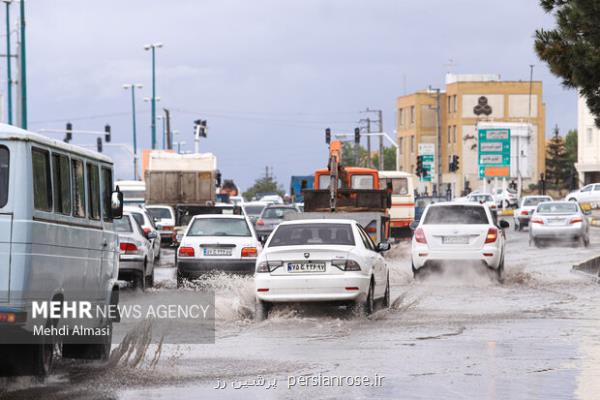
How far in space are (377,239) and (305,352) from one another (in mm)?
19075

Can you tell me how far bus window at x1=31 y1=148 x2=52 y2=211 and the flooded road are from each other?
1.49 meters

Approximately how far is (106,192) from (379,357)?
10.3 feet

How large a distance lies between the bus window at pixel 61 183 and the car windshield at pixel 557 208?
35.9 metres

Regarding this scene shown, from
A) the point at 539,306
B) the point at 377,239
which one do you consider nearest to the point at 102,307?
the point at 539,306

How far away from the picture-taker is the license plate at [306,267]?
60.3ft

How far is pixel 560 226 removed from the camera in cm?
4603

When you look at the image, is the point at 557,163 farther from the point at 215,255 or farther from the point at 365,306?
the point at 365,306

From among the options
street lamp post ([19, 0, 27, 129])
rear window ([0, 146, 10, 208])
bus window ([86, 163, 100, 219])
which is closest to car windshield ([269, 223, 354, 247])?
bus window ([86, 163, 100, 219])

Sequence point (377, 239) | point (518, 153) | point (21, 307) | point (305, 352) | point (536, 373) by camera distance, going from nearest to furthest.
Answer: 1. point (21, 307)
2. point (536, 373)
3. point (305, 352)
4. point (377, 239)
5. point (518, 153)

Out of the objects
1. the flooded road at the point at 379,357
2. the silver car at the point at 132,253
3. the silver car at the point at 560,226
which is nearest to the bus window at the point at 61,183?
the flooded road at the point at 379,357

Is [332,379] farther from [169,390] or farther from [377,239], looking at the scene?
[377,239]

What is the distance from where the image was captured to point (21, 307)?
34.6 ft

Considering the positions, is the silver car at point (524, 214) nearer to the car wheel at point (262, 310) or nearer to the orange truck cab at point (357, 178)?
the orange truck cab at point (357, 178)

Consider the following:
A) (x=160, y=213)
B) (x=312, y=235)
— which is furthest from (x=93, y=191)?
(x=160, y=213)
